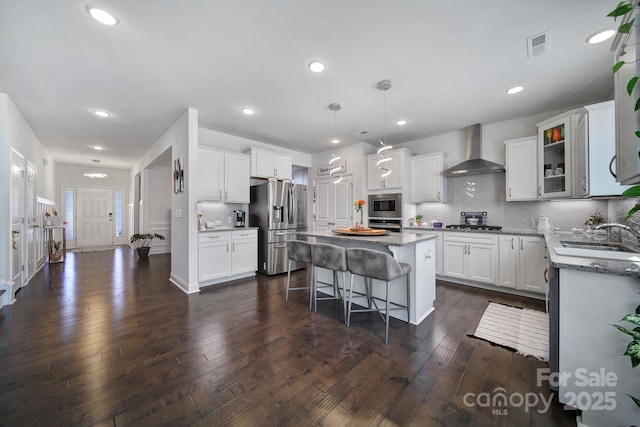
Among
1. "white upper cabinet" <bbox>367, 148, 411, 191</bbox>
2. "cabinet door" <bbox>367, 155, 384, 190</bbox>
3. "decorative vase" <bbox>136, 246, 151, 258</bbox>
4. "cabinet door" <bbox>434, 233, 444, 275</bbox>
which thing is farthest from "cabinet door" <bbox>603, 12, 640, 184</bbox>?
"decorative vase" <bbox>136, 246, 151, 258</bbox>

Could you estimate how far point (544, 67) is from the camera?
249 cm

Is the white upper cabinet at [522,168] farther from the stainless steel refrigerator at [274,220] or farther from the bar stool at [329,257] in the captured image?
the stainless steel refrigerator at [274,220]

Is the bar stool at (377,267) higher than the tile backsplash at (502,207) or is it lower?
lower

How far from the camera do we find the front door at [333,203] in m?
5.25

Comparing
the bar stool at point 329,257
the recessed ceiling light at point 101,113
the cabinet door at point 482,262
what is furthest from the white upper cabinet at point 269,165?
the cabinet door at point 482,262

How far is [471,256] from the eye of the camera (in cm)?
376

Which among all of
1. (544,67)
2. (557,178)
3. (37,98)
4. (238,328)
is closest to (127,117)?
(37,98)

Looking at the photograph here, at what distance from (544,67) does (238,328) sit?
415cm

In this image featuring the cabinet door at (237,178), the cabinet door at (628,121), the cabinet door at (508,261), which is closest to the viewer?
the cabinet door at (628,121)

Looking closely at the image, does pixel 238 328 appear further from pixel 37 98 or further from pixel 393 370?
pixel 37 98

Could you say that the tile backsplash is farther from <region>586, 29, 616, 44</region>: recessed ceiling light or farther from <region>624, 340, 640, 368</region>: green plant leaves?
<region>624, 340, 640, 368</region>: green plant leaves

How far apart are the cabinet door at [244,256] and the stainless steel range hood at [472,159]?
3694mm

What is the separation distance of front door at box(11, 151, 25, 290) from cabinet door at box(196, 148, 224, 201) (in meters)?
2.29

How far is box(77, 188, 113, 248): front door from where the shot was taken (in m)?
7.93
